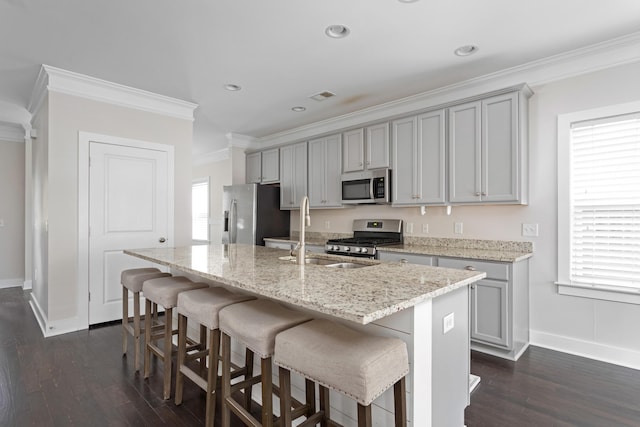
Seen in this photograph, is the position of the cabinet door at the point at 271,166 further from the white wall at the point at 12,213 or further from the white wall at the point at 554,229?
the white wall at the point at 12,213

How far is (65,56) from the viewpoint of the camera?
2.95 m

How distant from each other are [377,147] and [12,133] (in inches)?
228

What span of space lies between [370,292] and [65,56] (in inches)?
134

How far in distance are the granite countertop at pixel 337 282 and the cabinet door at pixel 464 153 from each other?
1.58 metres

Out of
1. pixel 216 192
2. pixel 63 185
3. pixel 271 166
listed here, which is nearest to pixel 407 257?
pixel 271 166

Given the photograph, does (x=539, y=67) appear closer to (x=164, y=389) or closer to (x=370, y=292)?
(x=370, y=292)

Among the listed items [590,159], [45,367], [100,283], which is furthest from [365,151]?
[45,367]

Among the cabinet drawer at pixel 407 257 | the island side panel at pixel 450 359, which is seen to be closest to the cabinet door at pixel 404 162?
the cabinet drawer at pixel 407 257

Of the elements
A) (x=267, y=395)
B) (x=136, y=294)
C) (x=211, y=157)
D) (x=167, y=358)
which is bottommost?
(x=167, y=358)

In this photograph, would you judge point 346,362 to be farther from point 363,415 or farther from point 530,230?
point 530,230

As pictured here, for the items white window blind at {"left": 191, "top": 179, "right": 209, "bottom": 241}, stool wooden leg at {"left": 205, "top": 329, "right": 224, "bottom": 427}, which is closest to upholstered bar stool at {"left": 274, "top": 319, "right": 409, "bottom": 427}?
stool wooden leg at {"left": 205, "top": 329, "right": 224, "bottom": 427}

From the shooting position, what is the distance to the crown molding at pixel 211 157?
6828mm

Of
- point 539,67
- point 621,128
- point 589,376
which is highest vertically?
point 539,67

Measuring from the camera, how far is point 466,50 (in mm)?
2787
